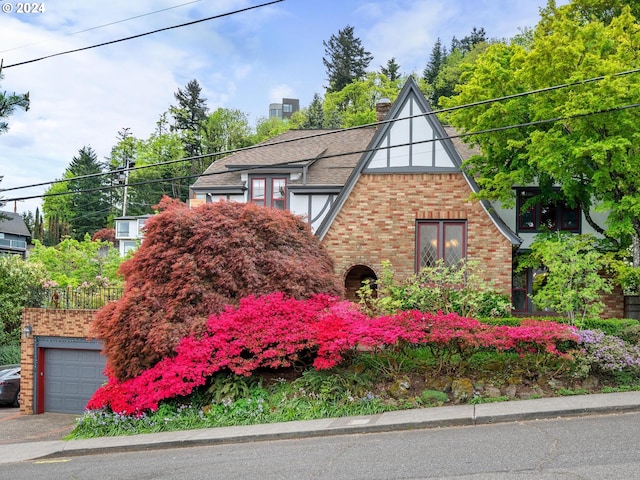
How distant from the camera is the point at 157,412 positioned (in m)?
12.4

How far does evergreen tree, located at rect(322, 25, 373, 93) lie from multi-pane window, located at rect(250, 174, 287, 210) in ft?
133

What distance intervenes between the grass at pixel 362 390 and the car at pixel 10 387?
33.4 feet

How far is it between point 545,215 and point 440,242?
16.5 feet

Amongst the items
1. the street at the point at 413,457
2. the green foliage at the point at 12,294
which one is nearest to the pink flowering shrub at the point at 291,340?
the street at the point at 413,457

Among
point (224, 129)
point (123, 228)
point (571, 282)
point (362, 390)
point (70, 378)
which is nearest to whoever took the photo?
point (362, 390)

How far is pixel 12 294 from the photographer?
27.5 m

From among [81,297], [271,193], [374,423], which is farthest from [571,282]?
[81,297]

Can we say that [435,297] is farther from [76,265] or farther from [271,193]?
A: [76,265]

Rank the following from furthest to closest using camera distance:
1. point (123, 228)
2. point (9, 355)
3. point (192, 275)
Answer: point (123, 228) < point (9, 355) < point (192, 275)

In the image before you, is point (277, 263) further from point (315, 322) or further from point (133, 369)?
point (133, 369)

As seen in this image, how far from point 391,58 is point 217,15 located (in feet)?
165

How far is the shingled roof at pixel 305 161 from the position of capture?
22750 millimetres

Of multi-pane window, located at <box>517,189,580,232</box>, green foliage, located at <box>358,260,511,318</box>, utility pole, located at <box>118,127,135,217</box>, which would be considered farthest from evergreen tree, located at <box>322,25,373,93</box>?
green foliage, located at <box>358,260,511,318</box>

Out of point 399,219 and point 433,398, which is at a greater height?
point 399,219
